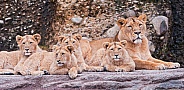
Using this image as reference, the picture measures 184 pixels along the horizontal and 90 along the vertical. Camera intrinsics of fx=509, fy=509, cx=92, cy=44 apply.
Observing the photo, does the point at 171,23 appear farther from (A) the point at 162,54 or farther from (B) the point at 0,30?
(B) the point at 0,30

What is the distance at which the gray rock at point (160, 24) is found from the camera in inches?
384

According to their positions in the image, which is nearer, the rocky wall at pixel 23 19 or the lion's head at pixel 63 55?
the lion's head at pixel 63 55

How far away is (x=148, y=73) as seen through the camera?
6531mm

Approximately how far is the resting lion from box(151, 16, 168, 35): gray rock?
10.5ft

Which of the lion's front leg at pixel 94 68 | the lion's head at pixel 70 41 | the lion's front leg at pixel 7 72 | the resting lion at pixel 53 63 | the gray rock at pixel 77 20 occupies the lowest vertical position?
the lion's front leg at pixel 94 68

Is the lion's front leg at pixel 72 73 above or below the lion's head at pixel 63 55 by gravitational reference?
below

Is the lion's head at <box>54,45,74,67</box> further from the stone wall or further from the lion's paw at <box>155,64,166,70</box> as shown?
the stone wall

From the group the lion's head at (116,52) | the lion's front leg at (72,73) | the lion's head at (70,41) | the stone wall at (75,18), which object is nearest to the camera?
the lion's front leg at (72,73)

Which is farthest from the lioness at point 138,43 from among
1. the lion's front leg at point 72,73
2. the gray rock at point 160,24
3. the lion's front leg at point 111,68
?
the gray rock at point 160,24

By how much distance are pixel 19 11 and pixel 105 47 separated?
3.30 m

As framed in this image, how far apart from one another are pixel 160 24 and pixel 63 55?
12.1ft

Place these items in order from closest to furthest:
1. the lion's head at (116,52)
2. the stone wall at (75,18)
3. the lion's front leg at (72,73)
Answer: the lion's front leg at (72,73)
the lion's head at (116,52)
the stone wall at (75,18)

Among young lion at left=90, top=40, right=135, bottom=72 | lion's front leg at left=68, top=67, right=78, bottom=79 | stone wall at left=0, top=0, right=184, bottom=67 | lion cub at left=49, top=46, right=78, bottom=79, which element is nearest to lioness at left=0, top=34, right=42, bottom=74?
lion cub at left=49, top=46, right=78, bottom=79

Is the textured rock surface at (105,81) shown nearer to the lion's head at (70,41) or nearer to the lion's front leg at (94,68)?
the lion's front leg at (94,68)
